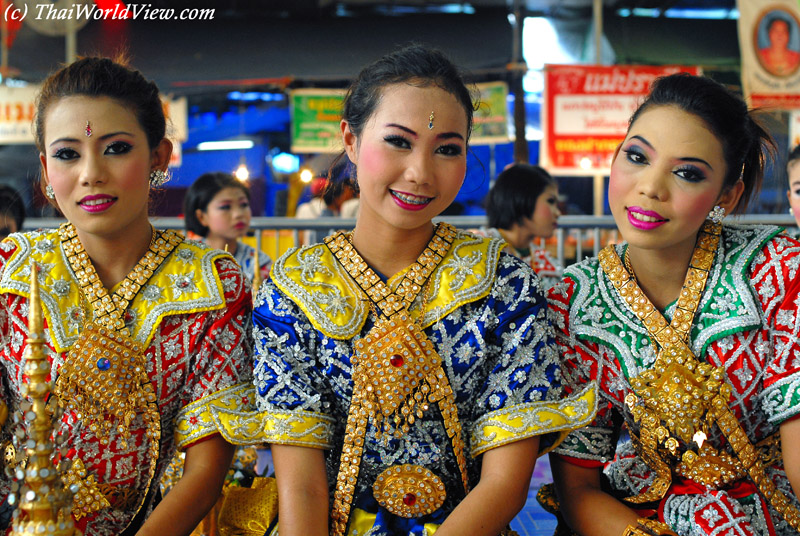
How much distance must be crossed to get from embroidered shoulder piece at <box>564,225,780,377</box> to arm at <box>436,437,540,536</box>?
323 mm

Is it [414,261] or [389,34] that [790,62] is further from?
[414,261]

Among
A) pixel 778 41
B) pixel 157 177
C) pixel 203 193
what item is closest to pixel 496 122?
pixel 778 41

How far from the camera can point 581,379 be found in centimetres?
189

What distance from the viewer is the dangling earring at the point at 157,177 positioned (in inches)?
79.0

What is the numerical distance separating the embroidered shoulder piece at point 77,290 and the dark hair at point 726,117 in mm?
1161

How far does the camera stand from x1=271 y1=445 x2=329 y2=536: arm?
1.62 meters

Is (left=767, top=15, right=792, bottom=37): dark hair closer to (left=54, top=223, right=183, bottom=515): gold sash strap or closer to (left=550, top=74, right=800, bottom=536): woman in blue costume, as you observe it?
(left=550, top=74, right=800, bottom=536): woman in blue costume

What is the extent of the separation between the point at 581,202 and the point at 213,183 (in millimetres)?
4617

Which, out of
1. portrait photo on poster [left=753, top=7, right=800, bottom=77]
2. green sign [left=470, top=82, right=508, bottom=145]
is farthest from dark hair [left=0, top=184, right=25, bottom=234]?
portrait photo on poster [left=753, top=7, right=800, bottom=77]

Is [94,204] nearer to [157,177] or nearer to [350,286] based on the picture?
[157,177]

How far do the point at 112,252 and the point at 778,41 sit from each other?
7.53m

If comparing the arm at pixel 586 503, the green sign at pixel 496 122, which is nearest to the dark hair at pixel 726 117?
the arm at pixel 586 503

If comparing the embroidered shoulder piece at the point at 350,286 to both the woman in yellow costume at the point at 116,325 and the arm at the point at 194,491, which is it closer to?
the woman in yellow costume at the point at 116,325

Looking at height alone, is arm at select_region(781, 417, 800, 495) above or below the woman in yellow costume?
below
